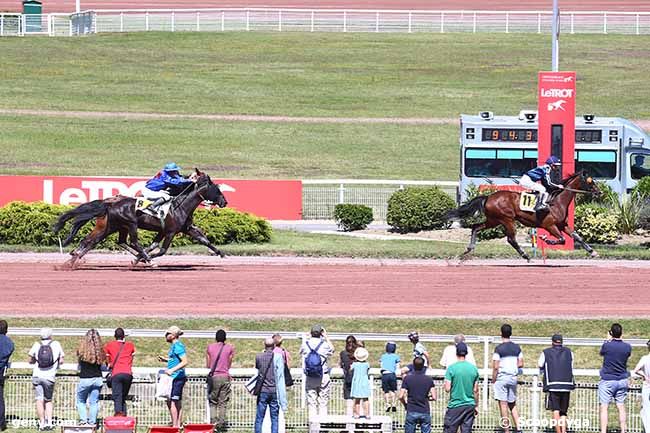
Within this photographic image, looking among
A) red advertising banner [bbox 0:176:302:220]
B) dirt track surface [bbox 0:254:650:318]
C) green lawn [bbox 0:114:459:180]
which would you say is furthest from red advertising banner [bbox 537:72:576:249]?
green lawn [bbox 0:114:459:180]

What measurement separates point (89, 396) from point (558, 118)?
17.2m

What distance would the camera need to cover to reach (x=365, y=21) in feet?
227

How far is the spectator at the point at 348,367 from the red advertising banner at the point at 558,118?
48.0 feet

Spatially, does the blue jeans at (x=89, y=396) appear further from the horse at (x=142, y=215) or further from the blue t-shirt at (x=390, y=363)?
the horse at (x=142, y=215)

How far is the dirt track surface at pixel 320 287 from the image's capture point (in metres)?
23.6

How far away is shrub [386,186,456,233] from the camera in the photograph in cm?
3450

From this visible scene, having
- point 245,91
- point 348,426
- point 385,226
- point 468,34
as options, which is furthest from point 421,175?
point 348,426

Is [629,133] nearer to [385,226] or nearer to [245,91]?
[385,226]

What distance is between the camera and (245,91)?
58688 mm

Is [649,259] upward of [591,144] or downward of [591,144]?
downward

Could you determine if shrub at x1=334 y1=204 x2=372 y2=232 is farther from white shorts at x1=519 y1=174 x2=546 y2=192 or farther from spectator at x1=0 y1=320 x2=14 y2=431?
spectator at x1=0 y1=320 x2=14 y2=431

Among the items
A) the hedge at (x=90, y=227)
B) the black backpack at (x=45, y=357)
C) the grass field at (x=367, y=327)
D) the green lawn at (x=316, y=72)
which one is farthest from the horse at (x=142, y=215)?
the green lawn at (x=316, y=72)

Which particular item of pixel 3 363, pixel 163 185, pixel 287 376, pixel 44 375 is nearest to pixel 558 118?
pixel 163 185

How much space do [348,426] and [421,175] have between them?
30.0m
